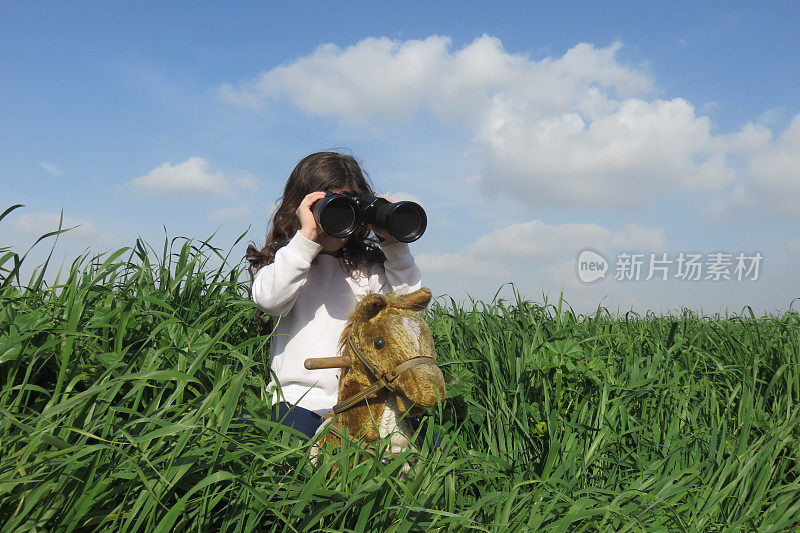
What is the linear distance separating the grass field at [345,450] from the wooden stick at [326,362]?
0.26m

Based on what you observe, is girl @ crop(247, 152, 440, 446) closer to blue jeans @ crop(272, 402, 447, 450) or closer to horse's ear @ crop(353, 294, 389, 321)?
blue jeans @ crop(272, 402, 447, 450)

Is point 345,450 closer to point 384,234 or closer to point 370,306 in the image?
point 370,306

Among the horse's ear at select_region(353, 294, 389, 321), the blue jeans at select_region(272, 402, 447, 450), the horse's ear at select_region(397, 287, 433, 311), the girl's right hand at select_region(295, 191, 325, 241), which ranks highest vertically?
the girl's right hand at select_region(295, 191, 325, 241)

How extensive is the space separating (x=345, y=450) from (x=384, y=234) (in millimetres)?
1052

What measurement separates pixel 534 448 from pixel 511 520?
2.31ft

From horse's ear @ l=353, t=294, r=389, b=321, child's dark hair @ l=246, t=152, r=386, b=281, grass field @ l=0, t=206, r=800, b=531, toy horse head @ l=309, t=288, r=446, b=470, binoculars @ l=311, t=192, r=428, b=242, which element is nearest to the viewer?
grass field @ l=0, t=206, r=800, b=531

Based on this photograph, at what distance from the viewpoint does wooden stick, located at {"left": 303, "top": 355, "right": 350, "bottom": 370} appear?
7.40 ft

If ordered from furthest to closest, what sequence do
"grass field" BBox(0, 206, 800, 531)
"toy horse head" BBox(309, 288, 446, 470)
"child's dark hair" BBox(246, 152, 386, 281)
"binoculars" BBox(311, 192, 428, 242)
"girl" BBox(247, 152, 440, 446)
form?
"child's dark hair" BBox(246, 152, 386, 281)
"girl" BBox(247, 152, 440, 446)
"binoculars" BBox(311, 192, 428, 242)
"toy horse head" BBox(309, 288, 446, 470)
"grass field" BBox(0, 206, 800, 531)

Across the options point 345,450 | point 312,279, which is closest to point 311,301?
point 312,279

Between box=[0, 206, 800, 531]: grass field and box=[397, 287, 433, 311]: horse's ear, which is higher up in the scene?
box=[397, 287, 433, 311]: horse's ear

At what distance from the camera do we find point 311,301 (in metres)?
2.81

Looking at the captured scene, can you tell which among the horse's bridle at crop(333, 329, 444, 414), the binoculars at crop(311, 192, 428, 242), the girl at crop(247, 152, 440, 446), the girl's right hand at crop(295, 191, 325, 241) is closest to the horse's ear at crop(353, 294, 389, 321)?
the horse's bridle at crop(333, 329, 444, 414)

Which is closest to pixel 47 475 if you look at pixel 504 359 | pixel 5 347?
pixel 5 347

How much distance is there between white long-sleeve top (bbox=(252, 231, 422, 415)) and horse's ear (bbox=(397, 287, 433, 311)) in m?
0.39
